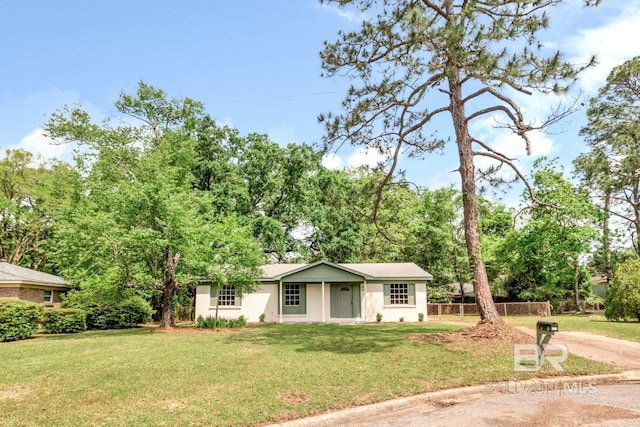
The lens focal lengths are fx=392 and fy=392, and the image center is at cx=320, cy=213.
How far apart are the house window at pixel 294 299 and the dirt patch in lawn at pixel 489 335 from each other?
39.6 feet

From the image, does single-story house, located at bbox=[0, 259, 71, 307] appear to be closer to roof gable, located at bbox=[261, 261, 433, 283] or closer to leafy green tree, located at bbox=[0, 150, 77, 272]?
leafy green tree, located at bbox=[0, 150, 77, 272]

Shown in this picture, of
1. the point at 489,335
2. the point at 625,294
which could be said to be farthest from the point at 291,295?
the point at 625,294

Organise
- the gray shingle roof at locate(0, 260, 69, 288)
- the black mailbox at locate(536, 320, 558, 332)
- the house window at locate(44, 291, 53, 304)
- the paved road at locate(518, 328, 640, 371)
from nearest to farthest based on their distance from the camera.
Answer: the black mailbox at locate(536, 320, 558, 332) < the paved road at locate(518, 328, 640, 371) < the gray shingle roof at locate(0, 260, 69, 288) < the house window at locate(44, 291, 53, 304)

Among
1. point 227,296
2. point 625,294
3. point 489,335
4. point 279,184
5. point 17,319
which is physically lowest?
point 489,335

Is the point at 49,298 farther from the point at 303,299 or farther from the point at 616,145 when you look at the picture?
the point at 616,145

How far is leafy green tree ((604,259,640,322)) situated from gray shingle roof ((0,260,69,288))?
30498 millimetres

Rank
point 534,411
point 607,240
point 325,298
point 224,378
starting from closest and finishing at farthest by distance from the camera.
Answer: point 534,411
point 224,378
point 325,298
point 607,240

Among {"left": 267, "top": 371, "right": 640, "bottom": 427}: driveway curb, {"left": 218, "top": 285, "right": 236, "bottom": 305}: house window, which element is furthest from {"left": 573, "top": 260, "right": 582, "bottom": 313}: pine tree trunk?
{"left": 218, "top": 285, "right": 236, "bottom": 305}: house window

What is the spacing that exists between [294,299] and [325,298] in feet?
5.80

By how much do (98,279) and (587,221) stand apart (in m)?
30.3

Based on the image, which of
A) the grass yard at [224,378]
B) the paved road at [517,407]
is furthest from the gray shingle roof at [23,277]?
the paved road at [517,407]

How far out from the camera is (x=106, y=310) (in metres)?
19.5

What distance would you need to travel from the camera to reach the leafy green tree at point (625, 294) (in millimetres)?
17594

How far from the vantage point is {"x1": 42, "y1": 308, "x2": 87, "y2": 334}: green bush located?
54.3ft
